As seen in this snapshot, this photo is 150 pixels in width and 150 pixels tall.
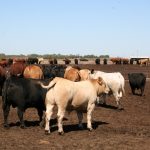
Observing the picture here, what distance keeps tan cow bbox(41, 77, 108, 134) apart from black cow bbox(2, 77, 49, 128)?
735 millimetres

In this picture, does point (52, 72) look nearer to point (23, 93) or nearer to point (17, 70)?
point (17, 70)

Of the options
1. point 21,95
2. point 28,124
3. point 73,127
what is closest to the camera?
point 21,95

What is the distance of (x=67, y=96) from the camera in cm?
1186

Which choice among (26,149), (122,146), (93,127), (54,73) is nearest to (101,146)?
(122,146)

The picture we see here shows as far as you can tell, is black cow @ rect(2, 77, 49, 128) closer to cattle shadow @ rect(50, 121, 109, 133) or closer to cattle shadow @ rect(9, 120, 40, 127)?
cattle shadow @ rect(9, 120, 40, 127)

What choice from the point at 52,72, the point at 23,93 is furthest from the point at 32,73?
the point at 23,93

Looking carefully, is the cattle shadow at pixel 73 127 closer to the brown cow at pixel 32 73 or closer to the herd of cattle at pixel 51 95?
the herd of cattle at pixel 51 95

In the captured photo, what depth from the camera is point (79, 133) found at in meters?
12.2

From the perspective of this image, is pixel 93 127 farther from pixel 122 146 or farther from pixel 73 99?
pixel 122 146

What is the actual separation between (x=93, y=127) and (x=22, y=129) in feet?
7.13

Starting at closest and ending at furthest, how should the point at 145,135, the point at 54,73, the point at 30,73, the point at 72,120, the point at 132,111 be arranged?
1. the point at 145,135
2. the point at 72,120
3. the point at 132,111
4. the point at 30,73
5. the point at 54,73

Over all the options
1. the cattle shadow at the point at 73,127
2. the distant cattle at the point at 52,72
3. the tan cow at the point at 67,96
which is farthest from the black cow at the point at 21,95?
the distant cattle at the point at 52,72

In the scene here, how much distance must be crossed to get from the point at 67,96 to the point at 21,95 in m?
1.59

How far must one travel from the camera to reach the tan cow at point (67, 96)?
11.8 meters
